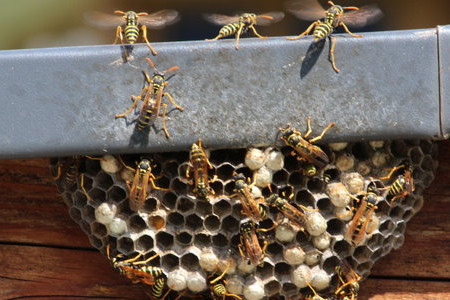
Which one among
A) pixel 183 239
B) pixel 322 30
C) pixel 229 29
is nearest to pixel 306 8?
pixel 229 29

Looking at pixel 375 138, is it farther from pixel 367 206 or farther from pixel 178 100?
pixel 178 100

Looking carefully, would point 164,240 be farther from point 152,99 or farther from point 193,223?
point 152,99

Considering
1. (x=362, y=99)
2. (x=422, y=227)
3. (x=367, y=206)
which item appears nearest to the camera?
(x=362, y=99)

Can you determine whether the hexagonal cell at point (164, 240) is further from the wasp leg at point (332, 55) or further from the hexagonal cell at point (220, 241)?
the wasp leg at point (332, 55)

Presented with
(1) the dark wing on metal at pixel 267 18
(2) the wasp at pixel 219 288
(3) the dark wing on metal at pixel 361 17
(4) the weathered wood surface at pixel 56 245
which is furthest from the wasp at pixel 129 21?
(2) the wasp at pixel 219 288

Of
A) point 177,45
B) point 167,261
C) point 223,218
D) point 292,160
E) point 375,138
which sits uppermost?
point 177,45

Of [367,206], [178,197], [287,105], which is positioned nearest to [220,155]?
[178,197]
